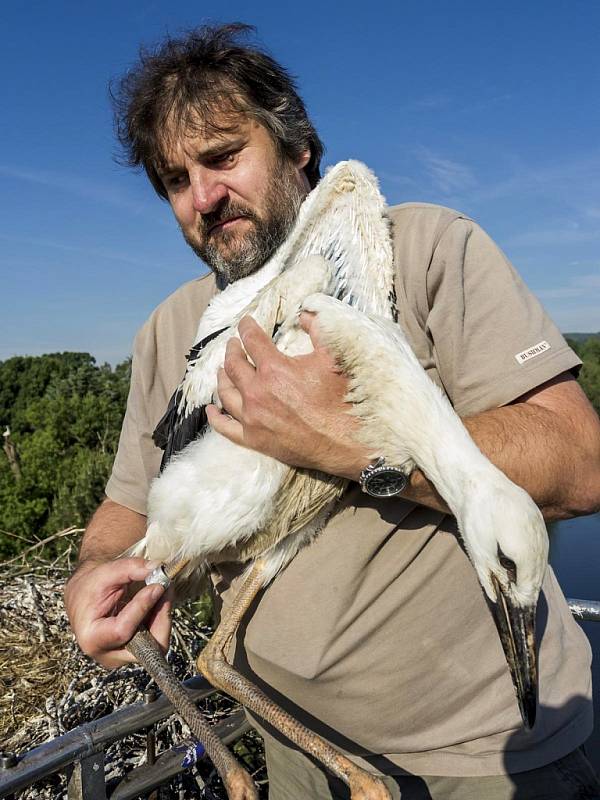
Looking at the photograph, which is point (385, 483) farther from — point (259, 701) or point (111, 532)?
point (111, 532)

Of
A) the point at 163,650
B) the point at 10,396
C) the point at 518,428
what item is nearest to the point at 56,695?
the point at 163,650

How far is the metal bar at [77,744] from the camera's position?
1938mm

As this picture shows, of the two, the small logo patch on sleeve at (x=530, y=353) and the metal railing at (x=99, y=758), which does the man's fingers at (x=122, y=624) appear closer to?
the metal railing at (x=99, y=758)

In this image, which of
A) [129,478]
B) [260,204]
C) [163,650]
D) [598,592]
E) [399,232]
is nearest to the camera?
[399,232]

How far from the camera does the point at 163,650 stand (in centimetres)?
254

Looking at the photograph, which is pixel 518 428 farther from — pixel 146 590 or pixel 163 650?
pixel 163 650

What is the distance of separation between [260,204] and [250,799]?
7.02ft

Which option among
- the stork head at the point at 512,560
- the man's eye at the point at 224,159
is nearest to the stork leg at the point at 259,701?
the stork head at the point at 512,560

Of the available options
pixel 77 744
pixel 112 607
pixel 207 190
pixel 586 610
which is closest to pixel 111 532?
pixel 112 607

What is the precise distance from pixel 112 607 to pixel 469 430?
1436 mm

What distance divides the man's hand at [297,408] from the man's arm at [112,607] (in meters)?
0.73

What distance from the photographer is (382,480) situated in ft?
6.46

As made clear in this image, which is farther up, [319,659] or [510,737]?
[319,659]

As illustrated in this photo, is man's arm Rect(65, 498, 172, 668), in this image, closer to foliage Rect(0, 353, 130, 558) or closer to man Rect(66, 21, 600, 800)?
man Rect(66, 21, 600, 800)
